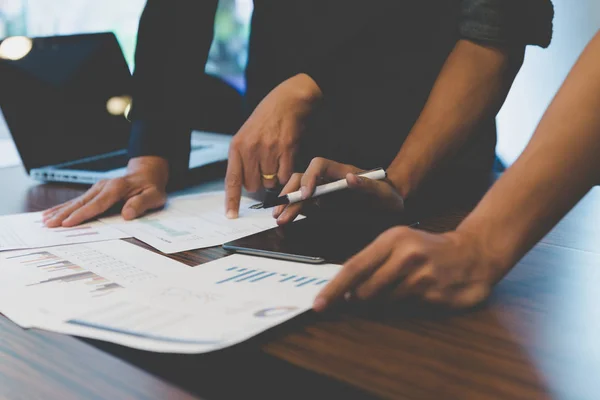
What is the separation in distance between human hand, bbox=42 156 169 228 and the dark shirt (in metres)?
0.10

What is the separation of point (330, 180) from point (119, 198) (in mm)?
371

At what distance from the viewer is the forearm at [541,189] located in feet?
2.08

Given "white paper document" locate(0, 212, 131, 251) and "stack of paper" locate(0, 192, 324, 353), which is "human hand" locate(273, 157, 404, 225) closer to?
"stack of paper" locate(0, 192, 324, 353)

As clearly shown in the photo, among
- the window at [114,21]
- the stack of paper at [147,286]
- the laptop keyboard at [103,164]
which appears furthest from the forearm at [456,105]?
the window at [114,21]

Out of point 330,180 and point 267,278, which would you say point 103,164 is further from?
point 267,278

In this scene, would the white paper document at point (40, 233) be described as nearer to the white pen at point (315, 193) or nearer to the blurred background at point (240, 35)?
the white pen at point (315, 193)

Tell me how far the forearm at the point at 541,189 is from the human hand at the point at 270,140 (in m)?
0.46

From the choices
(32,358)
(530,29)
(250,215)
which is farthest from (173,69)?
(32,358)

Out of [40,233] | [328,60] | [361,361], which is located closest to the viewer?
[361,361]

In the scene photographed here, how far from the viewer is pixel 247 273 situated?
702 millimetres

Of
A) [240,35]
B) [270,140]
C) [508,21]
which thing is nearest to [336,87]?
[270,140]

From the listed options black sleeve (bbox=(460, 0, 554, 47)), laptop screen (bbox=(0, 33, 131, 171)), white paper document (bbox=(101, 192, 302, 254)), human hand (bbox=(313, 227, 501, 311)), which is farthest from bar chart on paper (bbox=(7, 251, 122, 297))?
black sleeve (bbox=(460, 0, 554, 47))

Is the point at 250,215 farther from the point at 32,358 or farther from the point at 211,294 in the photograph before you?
the point at 32,358

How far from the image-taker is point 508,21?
101 centimetres
